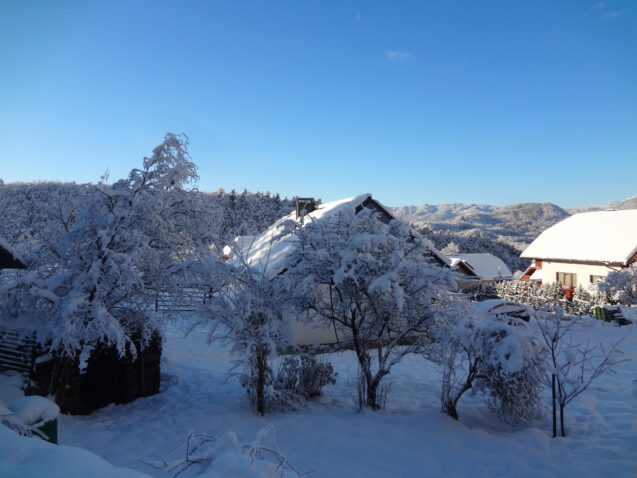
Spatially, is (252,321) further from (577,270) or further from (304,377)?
(577,270)

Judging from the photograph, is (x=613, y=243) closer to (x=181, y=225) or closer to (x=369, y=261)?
(x=369, y=261)

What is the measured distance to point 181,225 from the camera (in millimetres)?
7484

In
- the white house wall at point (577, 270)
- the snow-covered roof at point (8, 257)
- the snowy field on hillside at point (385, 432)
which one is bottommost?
the snowy field on hillside at point (385, 432)

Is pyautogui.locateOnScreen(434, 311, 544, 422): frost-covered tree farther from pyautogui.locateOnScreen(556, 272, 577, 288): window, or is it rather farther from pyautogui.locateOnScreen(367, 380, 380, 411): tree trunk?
pyautogui.locateOnScreen(556, 272, 577, 288): window

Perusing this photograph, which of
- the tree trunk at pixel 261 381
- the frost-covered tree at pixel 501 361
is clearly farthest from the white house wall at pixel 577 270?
the tree trunk at pixel 261 381

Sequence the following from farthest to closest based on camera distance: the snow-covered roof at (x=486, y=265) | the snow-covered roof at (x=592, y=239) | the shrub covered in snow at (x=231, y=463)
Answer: the snow-covered roof at (x=486, y=265) → the snow-covered roof at (x=592, y=239) → the shrub covered in snow at (x=231, y=463)

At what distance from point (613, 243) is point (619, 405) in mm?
20986

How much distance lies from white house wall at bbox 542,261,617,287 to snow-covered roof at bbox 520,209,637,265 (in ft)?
2.22

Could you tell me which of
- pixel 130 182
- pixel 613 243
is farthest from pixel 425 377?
→ pixel 613 243

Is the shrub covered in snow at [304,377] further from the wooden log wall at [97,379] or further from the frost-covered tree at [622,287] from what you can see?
the frost-covered tree at [622,287]

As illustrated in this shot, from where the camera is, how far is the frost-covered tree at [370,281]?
22.5ft

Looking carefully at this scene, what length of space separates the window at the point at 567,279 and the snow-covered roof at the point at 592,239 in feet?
3.91

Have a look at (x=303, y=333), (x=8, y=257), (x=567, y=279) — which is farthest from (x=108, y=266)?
(x=567, y=279)

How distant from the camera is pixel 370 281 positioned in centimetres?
703
